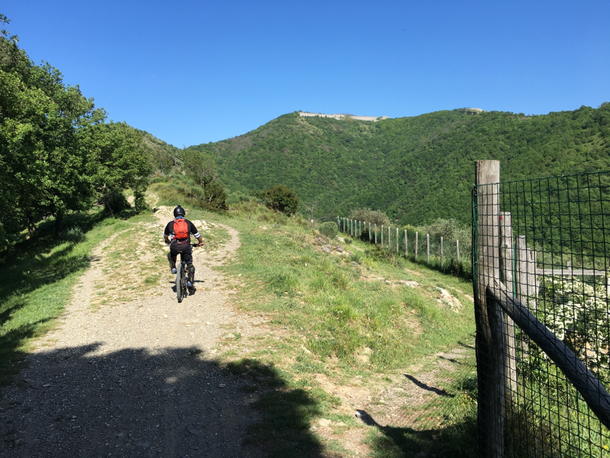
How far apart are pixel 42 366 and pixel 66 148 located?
482 inches

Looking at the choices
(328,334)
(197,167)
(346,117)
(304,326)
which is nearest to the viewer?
(328,334)

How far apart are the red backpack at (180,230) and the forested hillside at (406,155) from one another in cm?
3434

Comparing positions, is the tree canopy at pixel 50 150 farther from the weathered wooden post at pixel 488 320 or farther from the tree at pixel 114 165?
the weathered wooden post at pixel 488 320

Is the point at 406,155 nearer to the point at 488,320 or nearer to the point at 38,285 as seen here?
the point at 38,285

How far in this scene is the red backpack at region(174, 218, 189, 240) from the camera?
319 inches

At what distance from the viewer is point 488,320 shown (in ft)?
10.9

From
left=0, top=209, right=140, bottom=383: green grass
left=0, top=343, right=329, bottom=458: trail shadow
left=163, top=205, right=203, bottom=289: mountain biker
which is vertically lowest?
left=0, top=343, right=329, bottom=458: trail shadow

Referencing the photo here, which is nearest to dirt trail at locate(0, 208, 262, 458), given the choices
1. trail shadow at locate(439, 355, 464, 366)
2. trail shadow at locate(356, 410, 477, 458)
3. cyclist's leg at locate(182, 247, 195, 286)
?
cyclist's leg at locate(182, 247, 195, 286)

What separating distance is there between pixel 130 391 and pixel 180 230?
13.2 ft

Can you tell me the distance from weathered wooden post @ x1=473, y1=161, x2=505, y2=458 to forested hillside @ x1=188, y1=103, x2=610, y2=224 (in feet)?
115

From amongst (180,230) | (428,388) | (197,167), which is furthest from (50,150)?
(197,167)

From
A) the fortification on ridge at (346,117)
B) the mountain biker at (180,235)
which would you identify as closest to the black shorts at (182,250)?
the mountain biker at (180,235)

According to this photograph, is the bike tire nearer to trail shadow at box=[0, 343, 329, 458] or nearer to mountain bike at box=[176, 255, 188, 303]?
mountain bike at box=[176, 255, 188, 303]

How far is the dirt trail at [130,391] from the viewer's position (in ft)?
11.9
